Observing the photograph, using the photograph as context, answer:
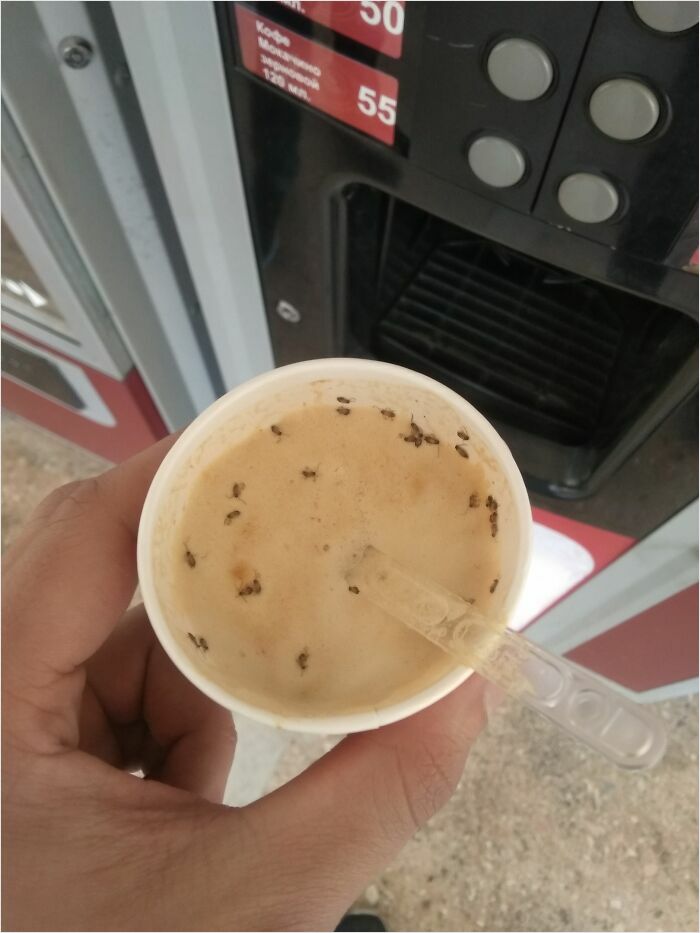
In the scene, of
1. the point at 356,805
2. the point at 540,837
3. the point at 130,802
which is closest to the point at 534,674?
the point at 356,805

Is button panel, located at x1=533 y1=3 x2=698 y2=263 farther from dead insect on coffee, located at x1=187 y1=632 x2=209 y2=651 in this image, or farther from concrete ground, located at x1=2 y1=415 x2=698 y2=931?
concrete ground, located at x1=2 y1=415 x2=698 y2=931

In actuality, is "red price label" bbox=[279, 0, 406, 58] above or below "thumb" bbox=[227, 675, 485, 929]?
above

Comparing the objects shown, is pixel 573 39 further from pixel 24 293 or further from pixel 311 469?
pixel 24 293

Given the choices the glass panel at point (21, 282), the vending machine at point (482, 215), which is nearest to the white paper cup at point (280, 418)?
the vending machine at point (482, 215)

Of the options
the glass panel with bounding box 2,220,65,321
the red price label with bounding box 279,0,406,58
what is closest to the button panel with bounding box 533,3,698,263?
the red price label with bounding box 279,0,406,58

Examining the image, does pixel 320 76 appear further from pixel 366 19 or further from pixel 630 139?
pixel 630 139

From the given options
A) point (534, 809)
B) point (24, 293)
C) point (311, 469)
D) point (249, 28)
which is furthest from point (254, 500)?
point (534, 809)
